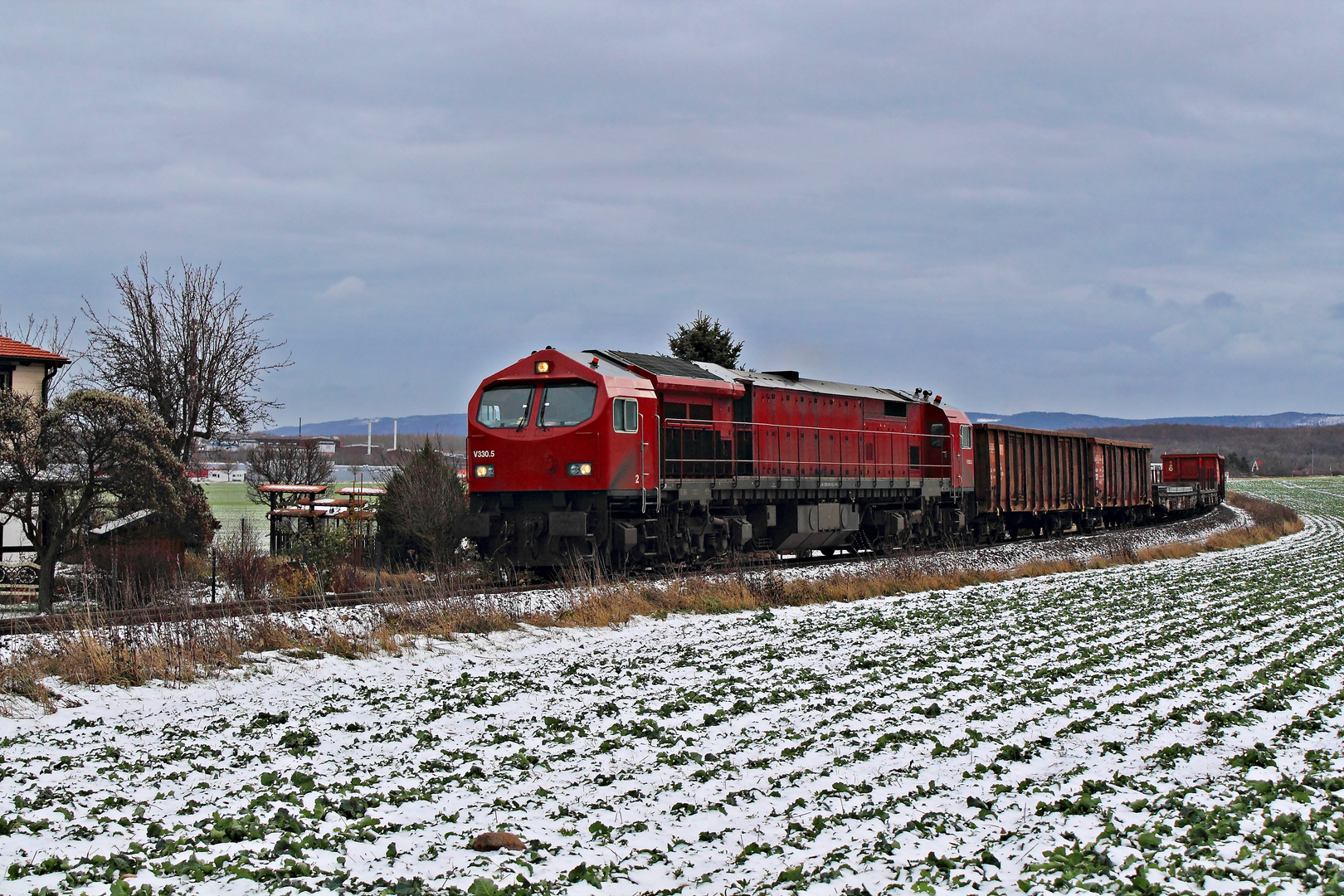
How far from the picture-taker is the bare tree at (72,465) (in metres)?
17.7

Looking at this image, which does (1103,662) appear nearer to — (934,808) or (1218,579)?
(934,808)

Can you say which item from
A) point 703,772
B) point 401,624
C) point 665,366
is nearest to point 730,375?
point 665,366

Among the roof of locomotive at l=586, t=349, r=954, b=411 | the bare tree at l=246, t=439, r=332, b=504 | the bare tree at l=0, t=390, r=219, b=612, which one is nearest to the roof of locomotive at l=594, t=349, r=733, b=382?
the roof of locomotive at l=586, t=349, r=954, b=411

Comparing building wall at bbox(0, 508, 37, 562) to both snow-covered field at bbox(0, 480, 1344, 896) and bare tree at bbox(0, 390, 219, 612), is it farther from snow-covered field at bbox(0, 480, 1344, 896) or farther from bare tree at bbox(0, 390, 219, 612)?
snow-covered field at bbox(0, 480, 1344, 896)

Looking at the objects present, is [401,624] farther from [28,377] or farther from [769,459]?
[28,377]

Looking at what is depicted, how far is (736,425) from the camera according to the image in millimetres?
22000

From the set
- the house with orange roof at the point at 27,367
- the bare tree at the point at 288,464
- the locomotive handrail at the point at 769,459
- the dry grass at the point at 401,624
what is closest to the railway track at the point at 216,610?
the dry grass at the point at 401,624

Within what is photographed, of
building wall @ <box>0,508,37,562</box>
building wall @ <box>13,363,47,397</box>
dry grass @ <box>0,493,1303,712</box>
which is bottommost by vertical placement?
dry grass @ <box>0,493,1303,712</box>

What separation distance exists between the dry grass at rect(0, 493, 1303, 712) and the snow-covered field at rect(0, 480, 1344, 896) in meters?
0.41

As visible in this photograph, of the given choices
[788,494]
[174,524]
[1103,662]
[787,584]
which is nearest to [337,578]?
[174,524]

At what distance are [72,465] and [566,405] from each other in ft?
25.7

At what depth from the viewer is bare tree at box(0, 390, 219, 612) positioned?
58.0 ft

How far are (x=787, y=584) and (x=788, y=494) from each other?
15.6ft

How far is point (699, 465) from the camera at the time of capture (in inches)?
827
